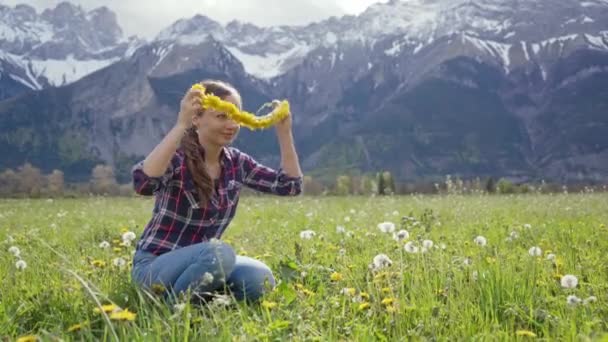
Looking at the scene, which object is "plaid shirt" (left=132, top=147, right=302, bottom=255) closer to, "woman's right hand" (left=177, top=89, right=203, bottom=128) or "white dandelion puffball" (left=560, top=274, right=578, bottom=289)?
"woman's right hand" (left=177, top=89, right=203, bottom=128)

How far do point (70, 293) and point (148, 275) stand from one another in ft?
1.88

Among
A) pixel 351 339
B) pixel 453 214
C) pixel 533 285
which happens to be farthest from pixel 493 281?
pixel 453 214

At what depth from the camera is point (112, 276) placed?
520 cm

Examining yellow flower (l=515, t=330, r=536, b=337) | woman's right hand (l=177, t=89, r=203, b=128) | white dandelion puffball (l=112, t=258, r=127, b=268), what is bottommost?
white dandelion puffball (l=112, t=258, r=127, b=268)

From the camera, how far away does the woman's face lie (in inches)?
197

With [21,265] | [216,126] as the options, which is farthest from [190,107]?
[21,265]

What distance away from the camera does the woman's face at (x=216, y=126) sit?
5.00 metres

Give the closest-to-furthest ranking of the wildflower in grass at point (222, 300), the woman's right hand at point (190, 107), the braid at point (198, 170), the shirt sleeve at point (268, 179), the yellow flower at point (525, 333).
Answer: the yellow flower at point (525, 333) → the wildflower in grass at point (222, 300) → the woman's right hand at point (190, 107) → the braid at point (198, 170) → the shirt sleeve at point (268, 179)

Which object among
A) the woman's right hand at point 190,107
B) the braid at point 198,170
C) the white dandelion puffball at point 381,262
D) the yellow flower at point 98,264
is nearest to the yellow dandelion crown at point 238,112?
the woman's right hand at point 190,107

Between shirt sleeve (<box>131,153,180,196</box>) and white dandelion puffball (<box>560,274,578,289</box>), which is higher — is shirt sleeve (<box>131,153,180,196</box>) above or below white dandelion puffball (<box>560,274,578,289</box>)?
above

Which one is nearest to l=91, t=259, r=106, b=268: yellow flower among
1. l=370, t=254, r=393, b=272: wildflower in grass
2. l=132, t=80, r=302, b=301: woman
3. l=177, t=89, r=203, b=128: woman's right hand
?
l=132, t=80, r=302, b=301: woman

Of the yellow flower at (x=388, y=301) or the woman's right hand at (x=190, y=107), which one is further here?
the woman's right hand at (x=190, y=107)

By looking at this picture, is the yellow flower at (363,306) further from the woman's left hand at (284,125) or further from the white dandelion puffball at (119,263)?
the white dandelion puffball at (119,263)

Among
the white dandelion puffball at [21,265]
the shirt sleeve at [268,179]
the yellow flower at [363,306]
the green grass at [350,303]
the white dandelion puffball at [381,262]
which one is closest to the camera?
the green grass at [350,303]
